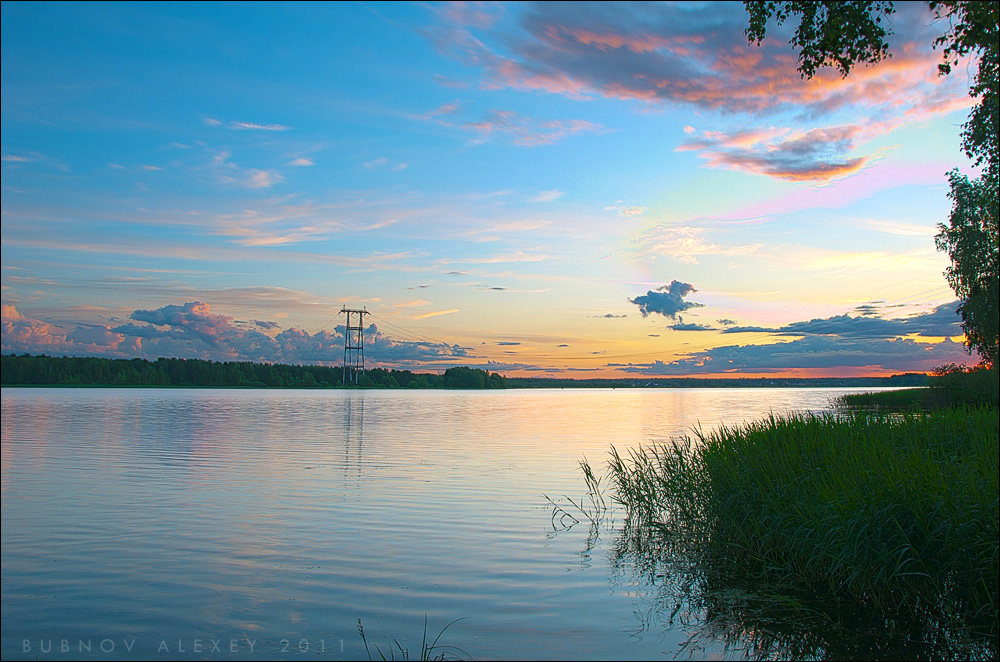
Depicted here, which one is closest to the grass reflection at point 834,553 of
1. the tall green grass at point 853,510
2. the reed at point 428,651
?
the tall green grass at point 853,510

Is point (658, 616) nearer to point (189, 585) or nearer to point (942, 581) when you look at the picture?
point (942, 581)

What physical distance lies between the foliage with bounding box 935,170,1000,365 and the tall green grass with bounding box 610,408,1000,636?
48339 mm

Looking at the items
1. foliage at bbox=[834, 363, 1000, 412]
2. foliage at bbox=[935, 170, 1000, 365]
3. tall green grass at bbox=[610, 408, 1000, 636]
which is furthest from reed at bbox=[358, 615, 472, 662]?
foliage at bbox=[935, 170, 1000, 365]

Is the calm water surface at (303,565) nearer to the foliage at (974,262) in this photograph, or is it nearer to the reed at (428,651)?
the reed at (428,651)

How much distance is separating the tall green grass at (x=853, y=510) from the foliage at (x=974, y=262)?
48339 millimetres

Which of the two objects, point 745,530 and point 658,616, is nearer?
point 658,616

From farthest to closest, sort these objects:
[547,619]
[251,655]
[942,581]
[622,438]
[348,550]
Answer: [622,438], [348,550], [547,619], [942,581], [251,655]

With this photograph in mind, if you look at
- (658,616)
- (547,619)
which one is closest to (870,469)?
(658,616)

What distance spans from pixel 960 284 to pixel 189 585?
6938 centimetres

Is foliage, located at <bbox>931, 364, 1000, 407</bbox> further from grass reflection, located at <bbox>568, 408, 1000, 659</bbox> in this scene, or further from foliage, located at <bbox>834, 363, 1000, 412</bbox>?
grass reflection, located at <bbox>568, 408, 1000, 659</bbox>

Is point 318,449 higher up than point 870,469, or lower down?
lower down

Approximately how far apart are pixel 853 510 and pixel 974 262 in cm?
5965

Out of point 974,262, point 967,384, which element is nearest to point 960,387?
point 967,384

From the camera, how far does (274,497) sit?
2316 centimetres
